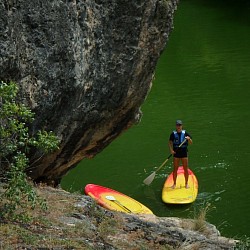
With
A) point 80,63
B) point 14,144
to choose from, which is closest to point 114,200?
point 80,63

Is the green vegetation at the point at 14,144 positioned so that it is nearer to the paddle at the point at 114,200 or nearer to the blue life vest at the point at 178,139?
the paddle at the point at 114,200

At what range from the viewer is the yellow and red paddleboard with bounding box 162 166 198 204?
12.7 m

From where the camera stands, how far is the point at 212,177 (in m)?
14.0

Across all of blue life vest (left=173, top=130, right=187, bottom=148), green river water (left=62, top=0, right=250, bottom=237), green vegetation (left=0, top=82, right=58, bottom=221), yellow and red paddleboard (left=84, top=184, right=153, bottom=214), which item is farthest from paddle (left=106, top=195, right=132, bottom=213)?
green vegetation (left=0, top=82, right=58, bottom=221)

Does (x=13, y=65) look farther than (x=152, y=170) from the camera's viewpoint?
No

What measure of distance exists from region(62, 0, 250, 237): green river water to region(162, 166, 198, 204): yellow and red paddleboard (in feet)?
0.49

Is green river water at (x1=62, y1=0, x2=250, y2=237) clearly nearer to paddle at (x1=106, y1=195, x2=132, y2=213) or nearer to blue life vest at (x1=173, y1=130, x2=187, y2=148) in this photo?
paddle at (x1=106, y1=195, x2=132, y2=213)

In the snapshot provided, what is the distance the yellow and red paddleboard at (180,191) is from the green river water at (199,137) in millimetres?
151

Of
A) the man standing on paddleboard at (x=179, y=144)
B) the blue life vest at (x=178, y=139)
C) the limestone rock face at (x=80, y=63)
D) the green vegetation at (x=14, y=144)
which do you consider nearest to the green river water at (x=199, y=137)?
the man standing on paddleboard at (x=179, y=144)

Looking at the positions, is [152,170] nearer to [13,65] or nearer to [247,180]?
[247,180]

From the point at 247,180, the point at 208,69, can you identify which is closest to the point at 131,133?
the point at 247,180

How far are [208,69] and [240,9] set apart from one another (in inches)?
554

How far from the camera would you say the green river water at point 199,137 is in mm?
12852

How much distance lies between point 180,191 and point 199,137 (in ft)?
12.7
